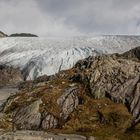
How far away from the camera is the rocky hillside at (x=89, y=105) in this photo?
67875mm

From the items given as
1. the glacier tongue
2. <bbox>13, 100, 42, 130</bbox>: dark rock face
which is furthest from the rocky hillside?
the glacier tongue

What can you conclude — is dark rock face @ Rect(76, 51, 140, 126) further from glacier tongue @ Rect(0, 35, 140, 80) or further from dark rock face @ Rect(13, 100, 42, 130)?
glacier tongue @ Rect(0, 35, 140, 80)

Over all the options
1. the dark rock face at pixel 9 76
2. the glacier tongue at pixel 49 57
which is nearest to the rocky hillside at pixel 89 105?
the dark rock face at pixel 9 76

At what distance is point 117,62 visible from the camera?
271 feet

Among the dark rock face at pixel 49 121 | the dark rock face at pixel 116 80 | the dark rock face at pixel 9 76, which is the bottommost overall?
the dark rock face at pixel 9 76

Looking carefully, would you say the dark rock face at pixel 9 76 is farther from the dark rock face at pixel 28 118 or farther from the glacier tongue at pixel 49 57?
the dark rock face at pixel 28 118

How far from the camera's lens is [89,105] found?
73.6 metres

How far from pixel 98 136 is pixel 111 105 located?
1044 centimetres

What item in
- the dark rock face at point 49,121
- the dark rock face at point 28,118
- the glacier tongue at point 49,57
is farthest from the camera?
the glacier tongue at point 49,57

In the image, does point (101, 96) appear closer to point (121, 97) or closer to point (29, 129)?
point (121, 97)

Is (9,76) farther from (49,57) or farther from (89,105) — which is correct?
(89,105)

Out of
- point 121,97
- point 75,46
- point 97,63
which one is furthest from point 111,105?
point 75,46

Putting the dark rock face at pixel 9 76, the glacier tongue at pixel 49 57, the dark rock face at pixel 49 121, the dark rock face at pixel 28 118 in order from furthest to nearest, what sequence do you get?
the glacier tongue at pixel 49 57 < the dark rock face at pixel 9 76 < the dark rock face at pixel 49 121 < the dark rock face at pixel 28 118

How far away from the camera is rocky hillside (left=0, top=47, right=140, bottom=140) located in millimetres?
67875
